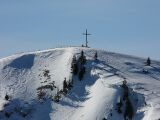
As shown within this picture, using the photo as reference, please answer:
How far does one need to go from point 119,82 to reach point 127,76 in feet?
25.8

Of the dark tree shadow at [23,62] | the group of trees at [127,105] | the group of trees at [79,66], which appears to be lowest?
the group of trees at [127,105]

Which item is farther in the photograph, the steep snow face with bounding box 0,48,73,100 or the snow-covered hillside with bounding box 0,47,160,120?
the steep snow face with bounding box 0,48,73,100

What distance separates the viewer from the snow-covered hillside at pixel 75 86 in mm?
96438

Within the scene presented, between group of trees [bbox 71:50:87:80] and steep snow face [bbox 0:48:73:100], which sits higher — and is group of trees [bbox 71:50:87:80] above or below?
above

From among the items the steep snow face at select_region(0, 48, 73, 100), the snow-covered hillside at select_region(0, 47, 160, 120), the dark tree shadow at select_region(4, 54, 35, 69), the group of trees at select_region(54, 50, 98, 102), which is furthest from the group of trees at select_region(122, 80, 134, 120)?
the dark tree shadow at select_region(4, 54, 35, 69)

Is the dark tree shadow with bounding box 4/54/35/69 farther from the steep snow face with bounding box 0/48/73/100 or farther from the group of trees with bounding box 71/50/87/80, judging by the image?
the group of trees with bounding box 71/50/87/80

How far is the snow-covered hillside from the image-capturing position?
96.4 m

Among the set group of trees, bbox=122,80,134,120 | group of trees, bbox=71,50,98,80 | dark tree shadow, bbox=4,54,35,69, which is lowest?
group of trees, bbox=122,80,134,120

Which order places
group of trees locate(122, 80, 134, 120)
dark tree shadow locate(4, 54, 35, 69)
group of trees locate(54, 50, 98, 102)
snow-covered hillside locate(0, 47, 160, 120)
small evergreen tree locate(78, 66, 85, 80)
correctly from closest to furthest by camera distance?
group of trees locate(122, 80, 134, 120) → snow-covered hillside locate(0, 47, 160, 120) → group of trees locate(54, 50, 98, 102) → small evergreen tree locate(78, 66, 85, 80) → dark tree shadow locate(4, 54, 35, 69)

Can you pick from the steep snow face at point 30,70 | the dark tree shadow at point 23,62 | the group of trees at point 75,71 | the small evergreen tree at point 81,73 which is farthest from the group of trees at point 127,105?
the dark tree shadow at point 23,62

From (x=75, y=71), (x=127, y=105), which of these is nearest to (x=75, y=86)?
(x=75, y=71)

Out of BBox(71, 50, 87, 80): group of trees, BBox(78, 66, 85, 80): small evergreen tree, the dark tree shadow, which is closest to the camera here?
BBox(78, 66, 85, 80): small evergreen tree

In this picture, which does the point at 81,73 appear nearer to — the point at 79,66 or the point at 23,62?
the point at 79,66

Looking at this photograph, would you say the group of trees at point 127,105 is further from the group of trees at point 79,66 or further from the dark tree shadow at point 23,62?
the dark tree shadow at point 23,62
